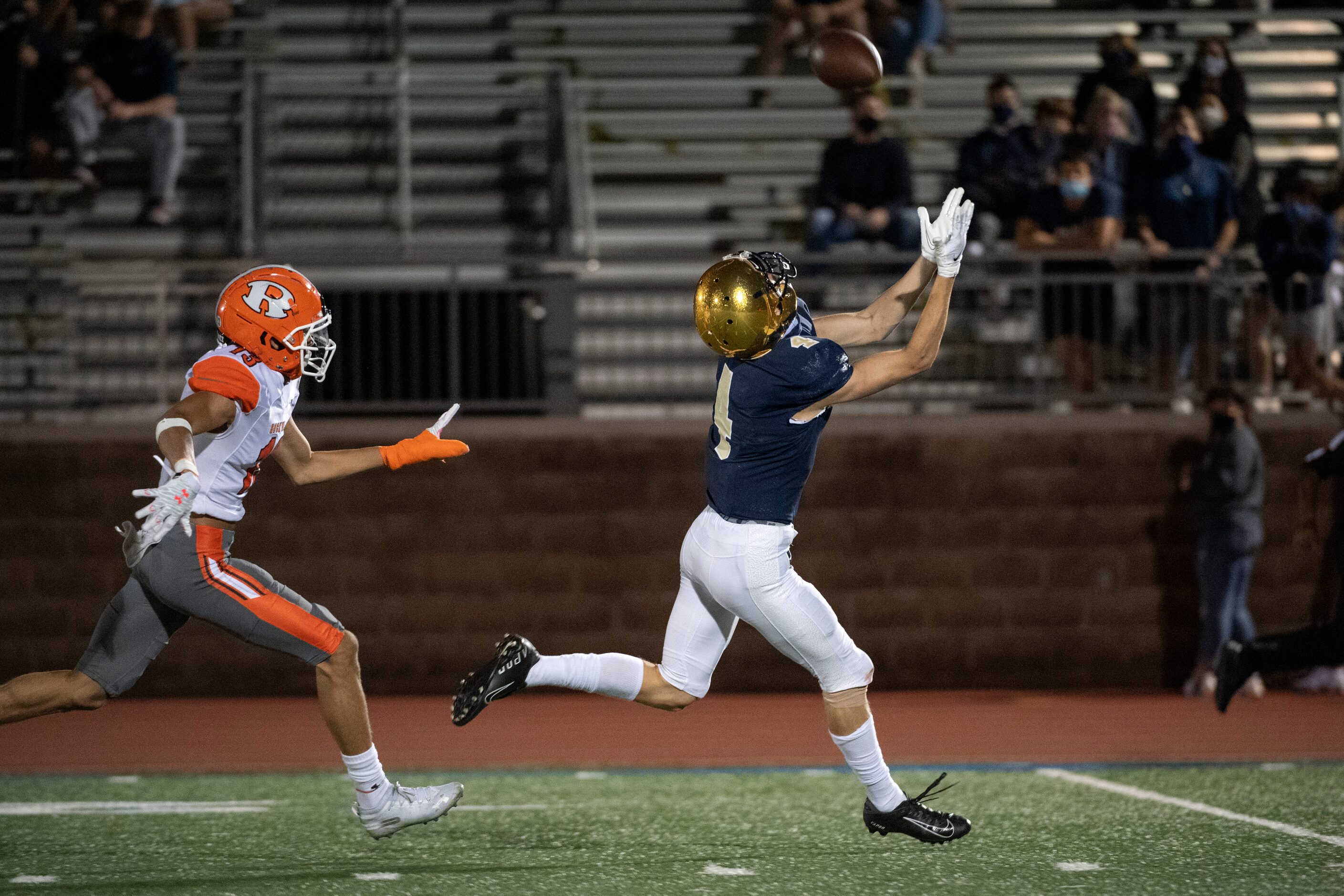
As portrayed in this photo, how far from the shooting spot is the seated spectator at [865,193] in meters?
11.2

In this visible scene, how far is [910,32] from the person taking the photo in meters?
14.1

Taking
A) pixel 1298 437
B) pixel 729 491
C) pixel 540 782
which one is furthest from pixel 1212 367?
pixel 729 491

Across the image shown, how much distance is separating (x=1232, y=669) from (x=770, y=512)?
352 centimetres

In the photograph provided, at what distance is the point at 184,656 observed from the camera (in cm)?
1050

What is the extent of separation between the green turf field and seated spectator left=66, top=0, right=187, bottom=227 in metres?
6.22

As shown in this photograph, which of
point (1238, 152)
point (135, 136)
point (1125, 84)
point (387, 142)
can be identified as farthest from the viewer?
point (387, 142)

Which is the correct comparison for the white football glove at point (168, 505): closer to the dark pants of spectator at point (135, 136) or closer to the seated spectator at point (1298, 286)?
the seated spectator at point (1298, 286)

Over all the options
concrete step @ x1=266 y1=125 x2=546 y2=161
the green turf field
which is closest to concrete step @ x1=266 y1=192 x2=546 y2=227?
concrete step @ x1=266 y1=125 x2=546 y2=161

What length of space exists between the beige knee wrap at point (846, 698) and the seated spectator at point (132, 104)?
28.3 ft

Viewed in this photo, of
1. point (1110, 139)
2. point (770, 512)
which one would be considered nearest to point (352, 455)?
point (770, 512)

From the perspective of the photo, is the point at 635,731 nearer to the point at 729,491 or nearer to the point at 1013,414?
the point at 1013,414

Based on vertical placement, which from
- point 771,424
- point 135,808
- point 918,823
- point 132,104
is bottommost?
point 135,808

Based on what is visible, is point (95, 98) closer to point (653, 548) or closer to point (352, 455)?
point (653, 548)

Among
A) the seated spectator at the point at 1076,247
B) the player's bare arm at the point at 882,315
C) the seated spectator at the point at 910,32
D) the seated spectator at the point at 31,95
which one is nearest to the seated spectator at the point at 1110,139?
the seated spectator at the point at 1076,247
